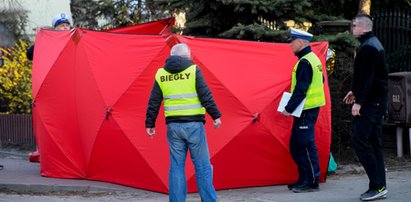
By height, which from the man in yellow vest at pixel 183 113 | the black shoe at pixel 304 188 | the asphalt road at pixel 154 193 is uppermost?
the man in yellow vest at pixel 183 113

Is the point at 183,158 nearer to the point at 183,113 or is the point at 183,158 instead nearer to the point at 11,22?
the point at 183,113

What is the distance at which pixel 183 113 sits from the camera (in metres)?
6.66

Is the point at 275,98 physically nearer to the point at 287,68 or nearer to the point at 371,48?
the point at 287,68

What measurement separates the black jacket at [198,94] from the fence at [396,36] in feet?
17.5

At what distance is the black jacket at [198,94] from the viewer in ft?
21.7

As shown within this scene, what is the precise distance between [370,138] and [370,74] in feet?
2.50

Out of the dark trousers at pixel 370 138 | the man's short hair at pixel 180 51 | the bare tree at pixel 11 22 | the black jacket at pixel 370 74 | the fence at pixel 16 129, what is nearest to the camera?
the man's short hair at pixel 180 51

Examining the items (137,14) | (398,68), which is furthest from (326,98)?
(137,14)

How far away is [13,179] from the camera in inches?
346

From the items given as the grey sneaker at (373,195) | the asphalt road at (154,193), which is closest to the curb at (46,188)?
the asphalt road at (154,193)

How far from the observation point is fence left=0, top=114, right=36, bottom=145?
12.0 m

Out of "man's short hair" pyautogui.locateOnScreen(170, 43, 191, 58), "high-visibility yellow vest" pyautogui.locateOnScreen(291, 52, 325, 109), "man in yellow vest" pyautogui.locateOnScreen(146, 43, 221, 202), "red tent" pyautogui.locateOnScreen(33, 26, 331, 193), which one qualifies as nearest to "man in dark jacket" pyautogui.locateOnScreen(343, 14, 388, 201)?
"high-visibility yellow vest" pyautogui.locateOnScreen(291, 52, 325, 109)

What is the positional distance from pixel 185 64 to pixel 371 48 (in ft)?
6.74

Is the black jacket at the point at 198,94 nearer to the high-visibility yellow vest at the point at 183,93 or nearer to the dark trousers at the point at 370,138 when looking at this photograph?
the high-visibility yellow vest at the point at 183,93
